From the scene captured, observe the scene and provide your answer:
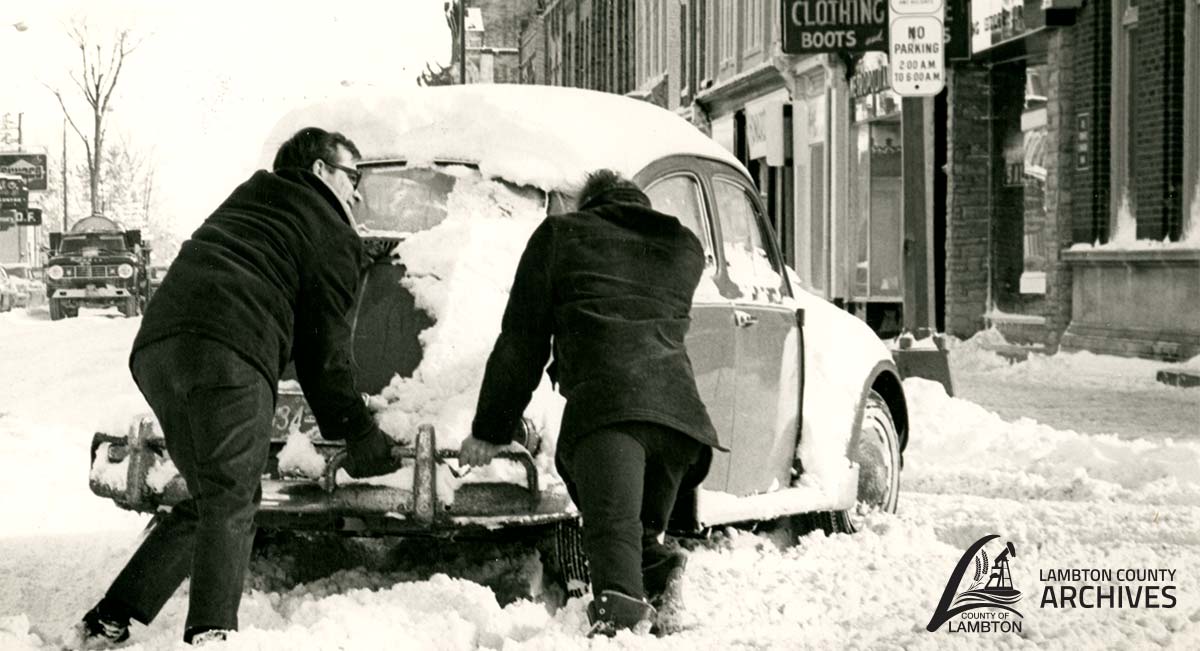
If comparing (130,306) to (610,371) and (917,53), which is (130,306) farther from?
(610,371)

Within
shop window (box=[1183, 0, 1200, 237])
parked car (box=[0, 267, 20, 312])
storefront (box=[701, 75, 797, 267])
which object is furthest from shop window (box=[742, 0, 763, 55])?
parked car (box=[0, 267, 20, 312])

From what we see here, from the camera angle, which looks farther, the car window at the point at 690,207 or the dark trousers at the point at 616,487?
the car window at the point at 690,207

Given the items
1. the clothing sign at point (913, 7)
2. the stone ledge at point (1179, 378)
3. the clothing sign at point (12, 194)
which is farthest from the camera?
the clothing sign at point (12, 194)

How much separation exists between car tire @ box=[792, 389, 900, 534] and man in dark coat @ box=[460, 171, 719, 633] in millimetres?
2327

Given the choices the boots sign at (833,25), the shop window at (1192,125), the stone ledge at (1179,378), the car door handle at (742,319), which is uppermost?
the boots sign at (833,25)

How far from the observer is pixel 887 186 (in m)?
25.7

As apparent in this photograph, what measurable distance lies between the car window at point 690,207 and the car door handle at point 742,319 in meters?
0.11

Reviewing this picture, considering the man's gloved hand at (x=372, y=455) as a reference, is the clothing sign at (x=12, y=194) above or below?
above

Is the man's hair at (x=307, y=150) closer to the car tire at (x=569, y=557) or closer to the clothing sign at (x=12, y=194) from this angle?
the car tire at (x=569, y=557)

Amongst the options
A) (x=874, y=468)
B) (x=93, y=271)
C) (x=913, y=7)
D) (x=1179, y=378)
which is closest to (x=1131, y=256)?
(x=1179, y=378)

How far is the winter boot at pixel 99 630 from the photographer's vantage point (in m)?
5.32

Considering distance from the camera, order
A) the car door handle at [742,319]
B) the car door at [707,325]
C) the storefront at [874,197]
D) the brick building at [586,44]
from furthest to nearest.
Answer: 1. the brick building at [586,44]
2. the storefront at [874,197]
3. the car door handle at [742,319]
4. the car door at [707,325]

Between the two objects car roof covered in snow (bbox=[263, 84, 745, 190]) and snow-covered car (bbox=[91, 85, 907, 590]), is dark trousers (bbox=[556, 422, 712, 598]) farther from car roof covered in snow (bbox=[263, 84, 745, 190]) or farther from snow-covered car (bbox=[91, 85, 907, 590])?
car roof covered in snow (bbox=[263, 84, 745, 190])

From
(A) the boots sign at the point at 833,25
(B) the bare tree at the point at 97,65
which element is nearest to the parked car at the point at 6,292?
(B) the bare tree at the point at 97,65
